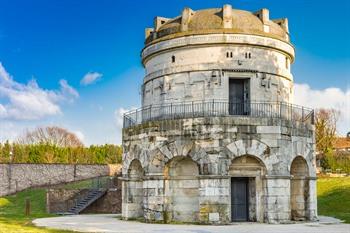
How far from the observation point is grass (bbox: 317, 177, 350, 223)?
28.2m

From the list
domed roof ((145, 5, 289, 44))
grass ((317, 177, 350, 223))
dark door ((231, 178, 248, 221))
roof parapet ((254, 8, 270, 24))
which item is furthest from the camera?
grass ((317, 177, 350, 223))

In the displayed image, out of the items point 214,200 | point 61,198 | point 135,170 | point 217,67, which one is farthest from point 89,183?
point 214,200

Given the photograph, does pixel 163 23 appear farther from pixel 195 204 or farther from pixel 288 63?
pixel 195 204

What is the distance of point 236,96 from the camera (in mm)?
22359

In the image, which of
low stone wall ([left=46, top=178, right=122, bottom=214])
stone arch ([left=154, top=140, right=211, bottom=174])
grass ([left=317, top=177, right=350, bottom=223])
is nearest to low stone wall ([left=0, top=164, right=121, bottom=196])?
low stone wall ([left=46, top=178, right=122, bottom=214])

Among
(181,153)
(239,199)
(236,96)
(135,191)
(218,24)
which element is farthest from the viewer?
(135,191)

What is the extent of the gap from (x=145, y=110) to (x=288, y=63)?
7316mm

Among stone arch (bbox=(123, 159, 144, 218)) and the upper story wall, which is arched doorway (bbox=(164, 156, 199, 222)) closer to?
stone arch (bbox=(123, 159, 144, 218))

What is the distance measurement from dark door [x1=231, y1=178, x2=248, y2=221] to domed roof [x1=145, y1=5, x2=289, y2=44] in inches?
259

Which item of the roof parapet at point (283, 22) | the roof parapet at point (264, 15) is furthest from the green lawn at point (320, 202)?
the roof parapet at point (264, 15)

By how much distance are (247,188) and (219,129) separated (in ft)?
9.88

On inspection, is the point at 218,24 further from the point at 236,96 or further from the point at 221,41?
the point at 236,96

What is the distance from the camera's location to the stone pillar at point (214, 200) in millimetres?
19125

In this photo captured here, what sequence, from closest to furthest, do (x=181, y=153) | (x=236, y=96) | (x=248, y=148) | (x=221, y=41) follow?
(x=248, y=148) → (x=181, y=153) → (x=221, y=41) → (x=236, y=96)
